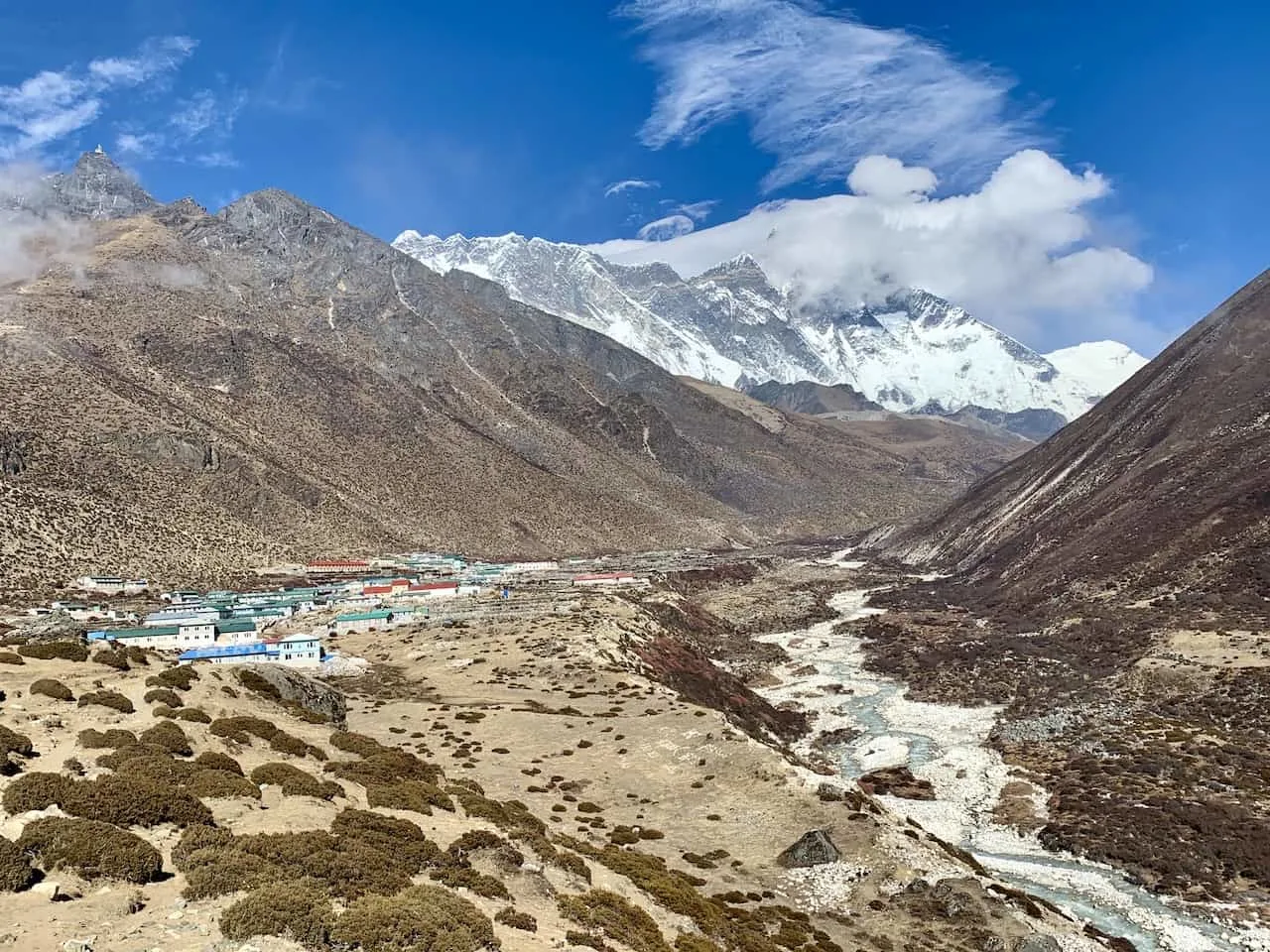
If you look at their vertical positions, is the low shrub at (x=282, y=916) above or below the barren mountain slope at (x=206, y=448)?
below

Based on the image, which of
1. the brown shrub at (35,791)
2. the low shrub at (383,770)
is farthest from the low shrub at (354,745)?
the brown shrub at (35,791)

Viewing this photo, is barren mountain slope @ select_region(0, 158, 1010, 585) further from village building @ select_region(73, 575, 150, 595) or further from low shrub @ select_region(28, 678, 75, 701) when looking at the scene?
low shrub @ select_region(28, 678, 75, 701)

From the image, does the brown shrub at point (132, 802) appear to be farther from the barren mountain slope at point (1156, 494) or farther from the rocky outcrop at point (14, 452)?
the rocky outcrop at point (14, 452)

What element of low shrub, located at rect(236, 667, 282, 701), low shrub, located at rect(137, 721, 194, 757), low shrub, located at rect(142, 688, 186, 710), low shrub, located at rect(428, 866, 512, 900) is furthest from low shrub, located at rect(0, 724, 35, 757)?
low shrub, located at rect(236, 667, 282, 701)

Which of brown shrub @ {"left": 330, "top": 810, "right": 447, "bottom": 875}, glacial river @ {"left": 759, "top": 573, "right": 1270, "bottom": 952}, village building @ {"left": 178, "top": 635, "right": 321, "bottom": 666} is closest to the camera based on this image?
brown shrub @ {"left": 330, "top": 810, "right": 447, "bottom": 875}

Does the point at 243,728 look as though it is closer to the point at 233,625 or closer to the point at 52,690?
the point at 52,690

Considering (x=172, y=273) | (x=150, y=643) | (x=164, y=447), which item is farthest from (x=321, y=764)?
(x=172, y=273)
